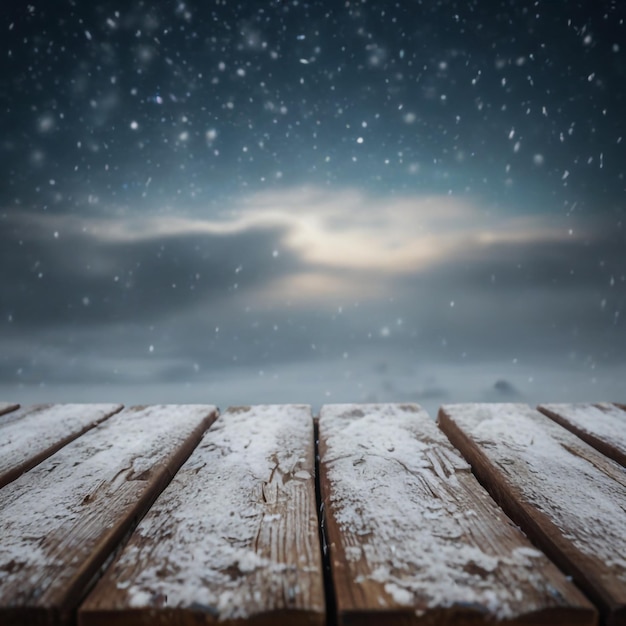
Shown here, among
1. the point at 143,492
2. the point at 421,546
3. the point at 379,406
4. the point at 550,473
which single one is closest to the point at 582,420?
the point at 550,473

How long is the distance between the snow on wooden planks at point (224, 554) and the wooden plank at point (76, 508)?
0.05 meters

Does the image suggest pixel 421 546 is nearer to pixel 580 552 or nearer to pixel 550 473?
pixel 580 552

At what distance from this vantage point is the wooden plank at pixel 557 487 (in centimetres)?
65

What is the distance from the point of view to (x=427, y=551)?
2.22 ft

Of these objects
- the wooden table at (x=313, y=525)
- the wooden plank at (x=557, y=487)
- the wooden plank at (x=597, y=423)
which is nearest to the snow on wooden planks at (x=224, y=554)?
the wooden table at (x=313, y=525)

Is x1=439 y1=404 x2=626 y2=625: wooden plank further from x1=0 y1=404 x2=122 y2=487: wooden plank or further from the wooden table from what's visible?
x1=0 y1=404 x2=122 y2=487: wooden plank

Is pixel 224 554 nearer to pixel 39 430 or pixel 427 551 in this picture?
pixel 427 551

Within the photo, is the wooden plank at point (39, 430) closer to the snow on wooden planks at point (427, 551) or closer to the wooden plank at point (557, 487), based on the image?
the snow on wooden planks at point (427, 551)

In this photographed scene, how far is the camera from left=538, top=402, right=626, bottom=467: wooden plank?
1.14 meters

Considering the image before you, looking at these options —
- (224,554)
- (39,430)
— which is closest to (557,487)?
(224,554)

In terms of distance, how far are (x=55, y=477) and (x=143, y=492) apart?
0.23 meters

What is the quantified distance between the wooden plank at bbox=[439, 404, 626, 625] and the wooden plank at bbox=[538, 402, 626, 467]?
1.7 inches

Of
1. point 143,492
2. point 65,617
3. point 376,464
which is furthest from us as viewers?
point 376,464

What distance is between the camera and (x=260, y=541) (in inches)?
27.6
